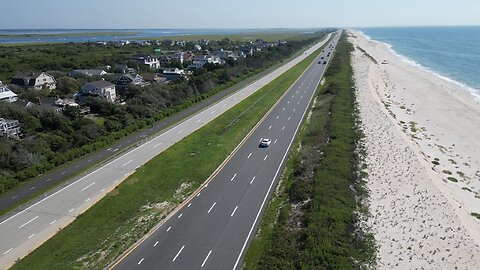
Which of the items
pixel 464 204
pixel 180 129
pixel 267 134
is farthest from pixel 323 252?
pixel 180 129

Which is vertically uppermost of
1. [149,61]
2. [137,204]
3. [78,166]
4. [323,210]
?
[149,61]

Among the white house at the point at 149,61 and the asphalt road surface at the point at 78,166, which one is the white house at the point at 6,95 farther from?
the white house at the point at 149,61

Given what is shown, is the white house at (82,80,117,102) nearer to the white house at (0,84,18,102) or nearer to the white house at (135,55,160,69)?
A: the white house at (0,84,18,102)

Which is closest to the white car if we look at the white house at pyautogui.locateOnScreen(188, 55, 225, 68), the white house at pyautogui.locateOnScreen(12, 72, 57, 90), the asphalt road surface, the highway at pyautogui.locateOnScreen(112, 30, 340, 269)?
the highway at pyautogui.locateOnScreen(112, 30, 340, 269)

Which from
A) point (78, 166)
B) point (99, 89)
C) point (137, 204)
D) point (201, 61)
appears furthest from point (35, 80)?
point (137, 204)

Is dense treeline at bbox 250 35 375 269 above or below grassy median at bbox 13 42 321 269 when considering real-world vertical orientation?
above

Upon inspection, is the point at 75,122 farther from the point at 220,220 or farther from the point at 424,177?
the point at 424,177

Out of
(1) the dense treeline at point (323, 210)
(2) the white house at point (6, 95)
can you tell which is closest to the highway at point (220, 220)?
(1) the dense treeline at point (323, 210)

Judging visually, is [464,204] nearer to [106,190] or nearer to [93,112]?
[106,190]
